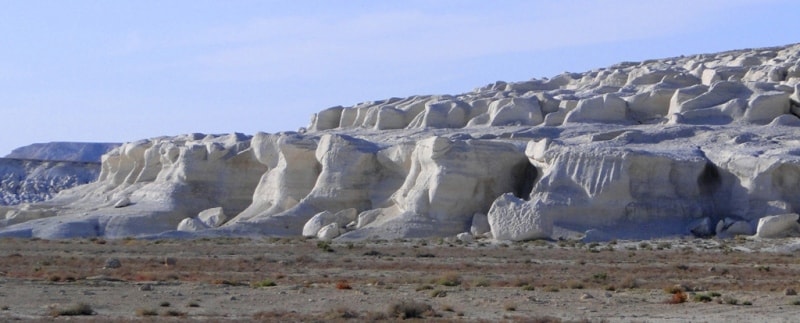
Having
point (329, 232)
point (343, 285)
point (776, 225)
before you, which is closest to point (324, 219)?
point (329, 232)

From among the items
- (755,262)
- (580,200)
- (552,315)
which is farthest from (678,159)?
(552,315)

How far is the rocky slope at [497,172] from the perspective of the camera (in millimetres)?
40656

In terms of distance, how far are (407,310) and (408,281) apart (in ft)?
23.6

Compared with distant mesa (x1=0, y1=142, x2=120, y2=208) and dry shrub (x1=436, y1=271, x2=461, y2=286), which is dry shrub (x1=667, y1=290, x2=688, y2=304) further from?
distant mesa (x1=0, y1=142, x2=120, y2=208)

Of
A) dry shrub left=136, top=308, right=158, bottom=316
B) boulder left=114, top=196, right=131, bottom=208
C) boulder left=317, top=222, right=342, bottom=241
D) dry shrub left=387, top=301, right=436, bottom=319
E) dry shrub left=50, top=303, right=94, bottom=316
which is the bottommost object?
boulder left=317, top=222, right=342, bottom=241

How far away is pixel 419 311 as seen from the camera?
19.9 metres

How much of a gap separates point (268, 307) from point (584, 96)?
3687 cm

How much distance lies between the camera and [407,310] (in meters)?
19.7

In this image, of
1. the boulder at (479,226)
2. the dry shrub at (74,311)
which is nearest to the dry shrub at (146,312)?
the dry shrub at (74,311)

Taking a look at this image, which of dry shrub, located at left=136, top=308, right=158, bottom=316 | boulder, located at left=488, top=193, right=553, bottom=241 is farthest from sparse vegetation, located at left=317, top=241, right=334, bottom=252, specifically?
dry shrub, located at left=136, top=308, right=158, bottom=316

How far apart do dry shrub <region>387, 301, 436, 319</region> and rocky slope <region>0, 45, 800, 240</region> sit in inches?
773

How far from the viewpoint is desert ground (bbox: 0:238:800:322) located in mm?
20594

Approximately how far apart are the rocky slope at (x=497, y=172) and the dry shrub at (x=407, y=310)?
64.4ft

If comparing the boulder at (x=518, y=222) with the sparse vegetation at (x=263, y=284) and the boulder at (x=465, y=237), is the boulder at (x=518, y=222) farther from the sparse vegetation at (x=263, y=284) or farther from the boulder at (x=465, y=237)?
the sparse vegetation at (x=263, y=284)
